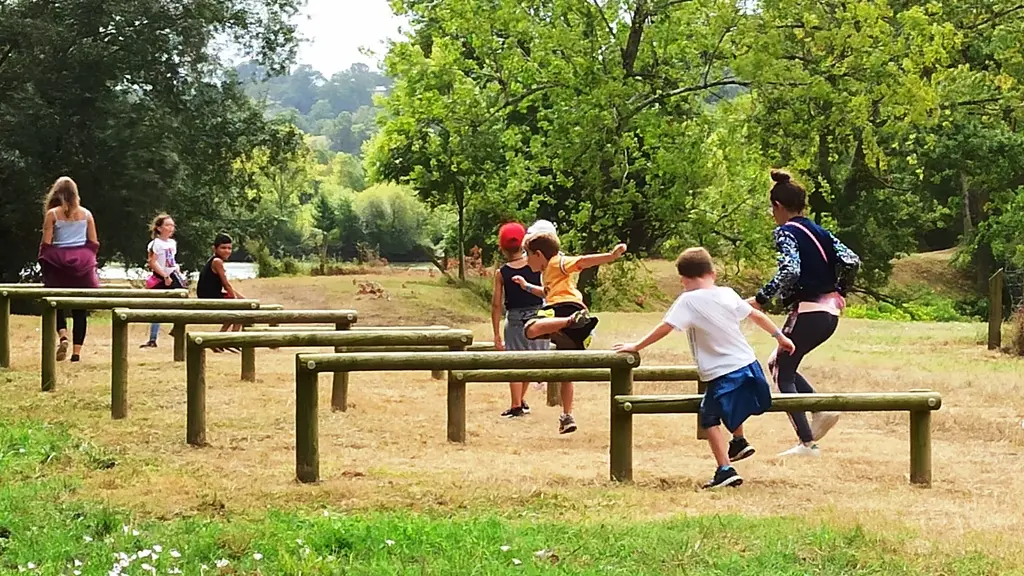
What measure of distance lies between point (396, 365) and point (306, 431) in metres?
0.69

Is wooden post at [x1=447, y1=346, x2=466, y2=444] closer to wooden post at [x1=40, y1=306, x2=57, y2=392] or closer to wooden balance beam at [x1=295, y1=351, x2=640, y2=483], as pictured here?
wooden balance beam at [x1=295, y1=351, x2=640, y2=483]

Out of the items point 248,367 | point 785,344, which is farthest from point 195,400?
point 785,344

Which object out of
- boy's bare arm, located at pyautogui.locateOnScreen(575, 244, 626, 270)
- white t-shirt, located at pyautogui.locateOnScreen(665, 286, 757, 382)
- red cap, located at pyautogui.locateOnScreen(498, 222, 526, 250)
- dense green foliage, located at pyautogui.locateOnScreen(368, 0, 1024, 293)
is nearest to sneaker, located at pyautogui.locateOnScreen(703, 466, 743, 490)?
white t-shirt, located at pyautogui.locateOnScreen(665, 286, 757, 382)

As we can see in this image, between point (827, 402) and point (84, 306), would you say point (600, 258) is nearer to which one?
point (827, 402)

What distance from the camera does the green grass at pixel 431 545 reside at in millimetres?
4609

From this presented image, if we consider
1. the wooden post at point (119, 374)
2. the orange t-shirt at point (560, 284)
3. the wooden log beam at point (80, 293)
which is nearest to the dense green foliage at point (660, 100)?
the wooden log beam at point (80, 293)

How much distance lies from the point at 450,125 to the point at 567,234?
340 centimetres

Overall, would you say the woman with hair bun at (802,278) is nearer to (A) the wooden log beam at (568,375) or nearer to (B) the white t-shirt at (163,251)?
(A) the wooden log beam at (568,375)

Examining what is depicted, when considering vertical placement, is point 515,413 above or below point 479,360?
below

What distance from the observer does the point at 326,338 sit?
777 cm

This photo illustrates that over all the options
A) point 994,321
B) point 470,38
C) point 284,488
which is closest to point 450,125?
point 470,38

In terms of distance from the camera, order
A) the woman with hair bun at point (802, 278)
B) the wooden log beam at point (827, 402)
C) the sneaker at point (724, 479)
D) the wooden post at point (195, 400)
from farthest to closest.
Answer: the wooden post at point (195, 400)
the woman with hair bun at point (802, 278)
the wooden log beam at point (827, 402)
the sneaker at point (724, 479)

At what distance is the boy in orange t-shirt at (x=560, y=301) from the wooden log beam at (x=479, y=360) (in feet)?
3.84

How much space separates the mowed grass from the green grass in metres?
0.01
